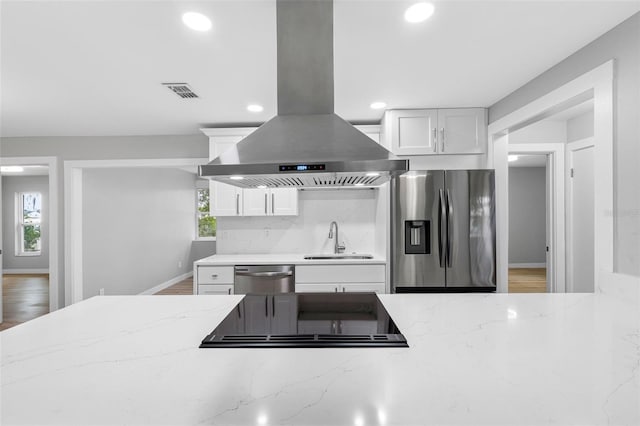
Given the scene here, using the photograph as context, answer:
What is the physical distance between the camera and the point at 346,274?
335 centimetres

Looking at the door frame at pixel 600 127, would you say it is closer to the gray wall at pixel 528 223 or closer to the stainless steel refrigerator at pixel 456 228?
the stainless steel refrigerator at pixel 456 228

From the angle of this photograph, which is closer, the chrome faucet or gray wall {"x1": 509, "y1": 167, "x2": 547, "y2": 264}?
the chrome faucet

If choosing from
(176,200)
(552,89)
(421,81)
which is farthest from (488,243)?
(176,200)

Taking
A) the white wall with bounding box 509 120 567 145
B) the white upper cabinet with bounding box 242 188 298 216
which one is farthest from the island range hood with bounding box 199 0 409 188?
the white wall with bounding box 509 120 567 145

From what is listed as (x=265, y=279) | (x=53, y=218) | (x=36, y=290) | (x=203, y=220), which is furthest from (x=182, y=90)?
(x=36, y=290)

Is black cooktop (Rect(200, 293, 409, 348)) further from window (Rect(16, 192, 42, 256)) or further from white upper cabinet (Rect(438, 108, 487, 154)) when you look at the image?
window (Rect(16, 192, 42, 256))

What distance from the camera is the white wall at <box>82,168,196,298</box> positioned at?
4668mm

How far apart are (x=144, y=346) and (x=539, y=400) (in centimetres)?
118

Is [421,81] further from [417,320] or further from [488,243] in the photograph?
[417,320]

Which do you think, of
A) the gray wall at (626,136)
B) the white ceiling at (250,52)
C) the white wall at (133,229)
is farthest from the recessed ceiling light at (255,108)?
the white wall at (133,229)

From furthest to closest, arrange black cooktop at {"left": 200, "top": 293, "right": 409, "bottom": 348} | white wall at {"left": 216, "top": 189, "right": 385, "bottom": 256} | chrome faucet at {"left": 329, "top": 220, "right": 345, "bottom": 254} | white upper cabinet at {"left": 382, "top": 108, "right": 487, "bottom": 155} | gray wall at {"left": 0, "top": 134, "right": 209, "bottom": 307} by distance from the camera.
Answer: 1. gray wall at {"left": 0, "top": 134, "right": 209, "bottom": 307}
2. white wall at {"left": 216, "top": 189, "right": 385, "bottom": 256}
3. chrome faucet at {"left": 329, "top": 220, "right": 345, "bottom": 254}
4. white upper cabinet at {"left": 382, "top": 108, "right": 487, "bottom": 155}
5. black cooktop at {"left": 200, "top": 293, "right": 409, "bottom": 348}

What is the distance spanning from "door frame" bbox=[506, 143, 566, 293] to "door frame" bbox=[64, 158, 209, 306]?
3.91m

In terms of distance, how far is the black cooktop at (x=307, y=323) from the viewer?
3.73ft

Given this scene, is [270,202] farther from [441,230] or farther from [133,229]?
[133,229]
